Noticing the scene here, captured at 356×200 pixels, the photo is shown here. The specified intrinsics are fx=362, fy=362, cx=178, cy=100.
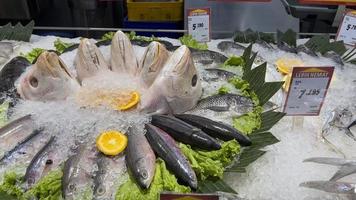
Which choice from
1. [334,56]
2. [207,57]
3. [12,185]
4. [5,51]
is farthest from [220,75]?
[5,51]

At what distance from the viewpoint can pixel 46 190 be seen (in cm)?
148

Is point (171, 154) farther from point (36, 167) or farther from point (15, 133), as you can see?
point (15, 133)

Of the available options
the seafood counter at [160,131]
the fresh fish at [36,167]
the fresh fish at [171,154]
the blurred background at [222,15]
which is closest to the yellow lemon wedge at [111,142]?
the seafood counter at [160,131]

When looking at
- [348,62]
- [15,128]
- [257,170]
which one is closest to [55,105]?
[15,128]

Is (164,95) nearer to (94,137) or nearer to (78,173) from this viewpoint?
(94,137)

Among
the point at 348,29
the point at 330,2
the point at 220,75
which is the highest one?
the point at 330,2

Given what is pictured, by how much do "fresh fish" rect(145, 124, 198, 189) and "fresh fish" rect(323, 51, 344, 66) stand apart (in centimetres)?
146

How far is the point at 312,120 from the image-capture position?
201cm

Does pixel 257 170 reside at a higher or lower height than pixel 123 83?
lower

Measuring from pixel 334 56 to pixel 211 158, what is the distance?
1426mm

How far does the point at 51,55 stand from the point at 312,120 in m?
1.47

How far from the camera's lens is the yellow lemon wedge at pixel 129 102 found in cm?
187

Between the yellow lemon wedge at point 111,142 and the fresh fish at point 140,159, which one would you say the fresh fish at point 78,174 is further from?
the fresh fish at point 140,159

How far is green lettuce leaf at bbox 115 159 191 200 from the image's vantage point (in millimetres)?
1458
